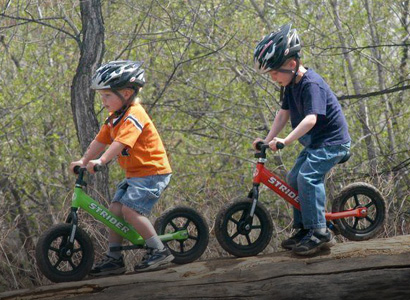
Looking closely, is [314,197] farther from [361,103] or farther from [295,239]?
[361,103]

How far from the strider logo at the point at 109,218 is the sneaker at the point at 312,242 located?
4.31ft

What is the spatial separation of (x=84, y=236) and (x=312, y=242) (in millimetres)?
1708

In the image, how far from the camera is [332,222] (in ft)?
20.2

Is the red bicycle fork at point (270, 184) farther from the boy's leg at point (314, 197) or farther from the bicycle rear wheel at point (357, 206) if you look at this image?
the bicycle rear wheel at point (357, 206)

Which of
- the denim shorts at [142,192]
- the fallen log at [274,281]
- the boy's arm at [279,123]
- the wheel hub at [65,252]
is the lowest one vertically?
the fallen log at [274,281]

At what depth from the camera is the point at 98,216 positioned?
224 inches

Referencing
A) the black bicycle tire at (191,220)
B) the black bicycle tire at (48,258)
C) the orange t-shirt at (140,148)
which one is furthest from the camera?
the black bicycle tire at (191,220)

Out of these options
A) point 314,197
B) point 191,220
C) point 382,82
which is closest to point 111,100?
point 191,220

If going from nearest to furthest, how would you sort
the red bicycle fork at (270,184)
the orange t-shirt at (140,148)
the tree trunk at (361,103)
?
the orange t-shirt at (140,148) → the red bicycle fork at (270,184) → the tree trunk at (361,103)

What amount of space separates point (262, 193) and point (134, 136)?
17.0 ft

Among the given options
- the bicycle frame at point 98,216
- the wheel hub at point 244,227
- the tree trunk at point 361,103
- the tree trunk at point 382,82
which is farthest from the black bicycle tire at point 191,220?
the tree trunk at point 382,82

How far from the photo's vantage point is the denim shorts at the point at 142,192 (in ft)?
18.6

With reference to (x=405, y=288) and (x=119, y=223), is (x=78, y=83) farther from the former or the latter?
(x=405, y=288)

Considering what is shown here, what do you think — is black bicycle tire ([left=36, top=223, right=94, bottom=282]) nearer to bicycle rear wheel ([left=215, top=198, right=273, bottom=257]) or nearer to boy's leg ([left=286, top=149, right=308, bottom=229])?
bicycle rear wheel ([left=215, top=198, right=273, bottom=257])
